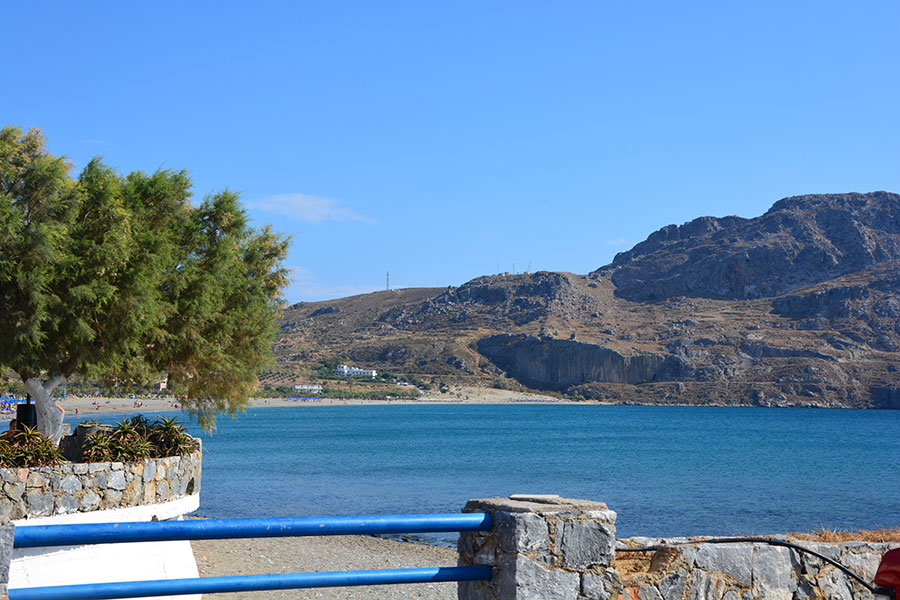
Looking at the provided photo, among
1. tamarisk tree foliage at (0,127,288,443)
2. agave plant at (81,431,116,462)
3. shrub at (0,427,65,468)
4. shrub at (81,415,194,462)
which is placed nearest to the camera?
shrub at (0,427,65,468)

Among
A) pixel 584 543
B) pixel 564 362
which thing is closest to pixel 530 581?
pixel 584 543

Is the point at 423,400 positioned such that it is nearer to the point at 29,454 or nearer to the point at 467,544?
the point at 29,454

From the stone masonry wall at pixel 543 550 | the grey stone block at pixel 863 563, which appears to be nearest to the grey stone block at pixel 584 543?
the stone masonry wall at pixel 543 550

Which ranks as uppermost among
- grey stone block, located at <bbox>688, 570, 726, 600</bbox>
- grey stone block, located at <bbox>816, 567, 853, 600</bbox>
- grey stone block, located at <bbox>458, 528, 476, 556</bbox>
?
grey stone block, located at <bbox>458, 528, 476, 556</bbox>

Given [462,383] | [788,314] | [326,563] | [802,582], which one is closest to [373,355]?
[462,383]

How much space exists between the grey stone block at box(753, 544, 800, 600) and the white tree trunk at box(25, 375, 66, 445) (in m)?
13.6

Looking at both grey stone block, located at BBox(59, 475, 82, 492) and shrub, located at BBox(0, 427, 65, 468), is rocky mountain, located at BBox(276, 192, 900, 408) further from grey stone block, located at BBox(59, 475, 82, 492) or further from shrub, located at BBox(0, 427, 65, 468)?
grey stone block, located at BBox(59, 475, 82, 492)

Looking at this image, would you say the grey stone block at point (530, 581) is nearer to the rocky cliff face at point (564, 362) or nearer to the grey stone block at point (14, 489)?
the grey stone block at point (14, 489)

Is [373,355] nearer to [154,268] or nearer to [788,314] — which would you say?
[788,314]

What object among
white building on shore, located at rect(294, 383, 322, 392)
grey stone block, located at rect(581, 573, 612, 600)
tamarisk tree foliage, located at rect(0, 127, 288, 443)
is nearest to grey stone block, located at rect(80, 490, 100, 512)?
tamarisk tree foliage, located at rect(0, 127, 288, 443)

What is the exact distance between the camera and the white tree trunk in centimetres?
1597

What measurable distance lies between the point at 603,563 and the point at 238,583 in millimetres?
2056

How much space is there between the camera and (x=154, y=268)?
16.1 meters

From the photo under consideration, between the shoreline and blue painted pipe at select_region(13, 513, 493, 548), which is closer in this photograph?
blue painted pipe at select_region(13, 513, 493, 548)
